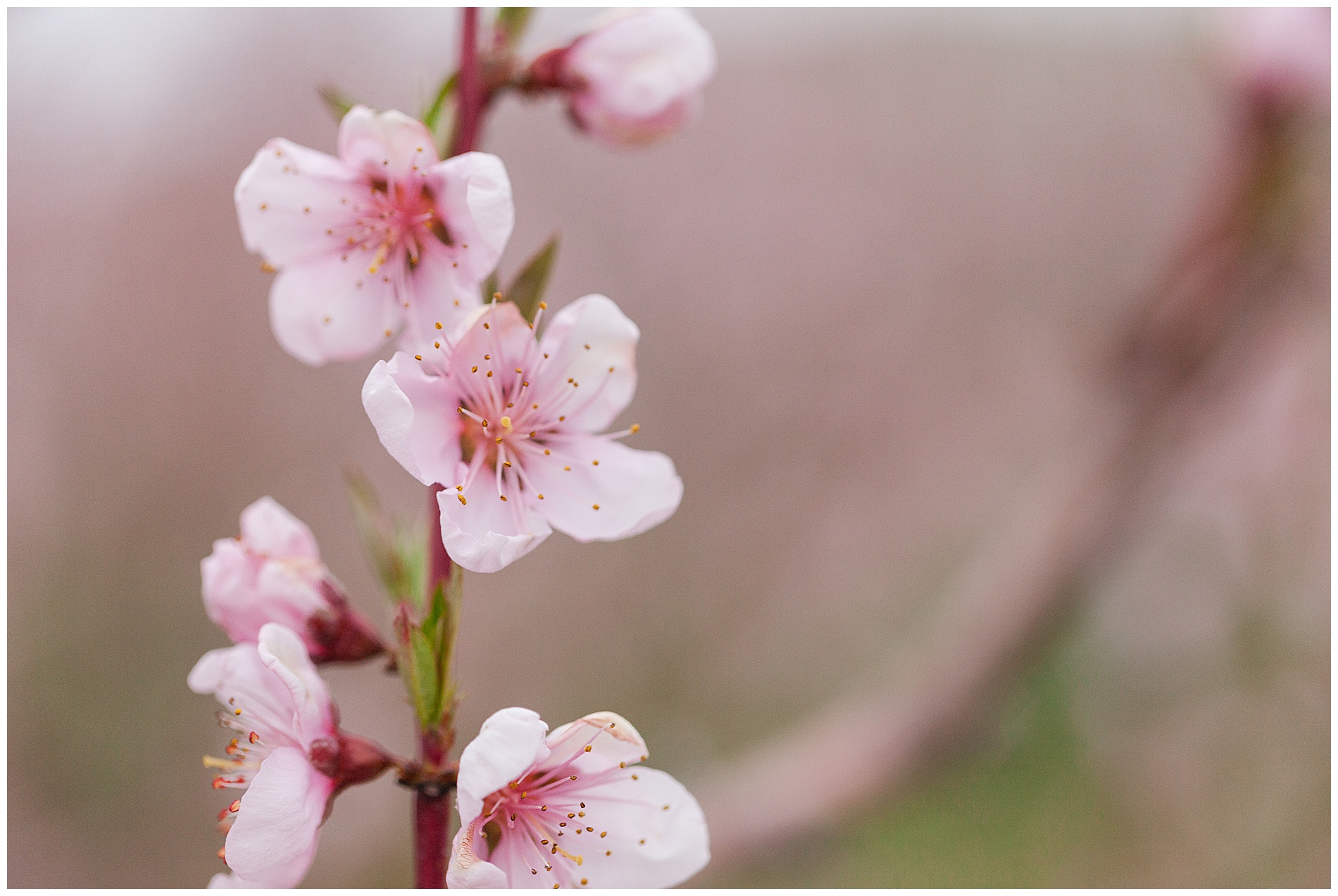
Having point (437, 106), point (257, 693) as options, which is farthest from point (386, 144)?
point (257, 693)

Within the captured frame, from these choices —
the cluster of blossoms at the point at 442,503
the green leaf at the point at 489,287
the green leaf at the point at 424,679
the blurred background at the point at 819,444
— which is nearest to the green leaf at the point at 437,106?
the cluster of blossoms at the point at 442,503

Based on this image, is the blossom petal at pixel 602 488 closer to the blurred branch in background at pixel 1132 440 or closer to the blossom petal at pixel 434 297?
the blossom petal at pixel 434 297

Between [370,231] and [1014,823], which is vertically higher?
[370,231]

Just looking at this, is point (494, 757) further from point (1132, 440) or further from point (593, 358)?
point (1132, 440)

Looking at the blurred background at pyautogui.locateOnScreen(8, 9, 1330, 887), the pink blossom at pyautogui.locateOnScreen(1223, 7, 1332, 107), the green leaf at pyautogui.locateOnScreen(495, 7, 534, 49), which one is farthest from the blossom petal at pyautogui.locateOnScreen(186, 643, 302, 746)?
the pink blossom at pyautogui.locateOnScreen(1223, 7, 1332, 107)

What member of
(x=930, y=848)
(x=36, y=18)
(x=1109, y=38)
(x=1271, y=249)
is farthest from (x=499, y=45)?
(x=1109, y=38)
